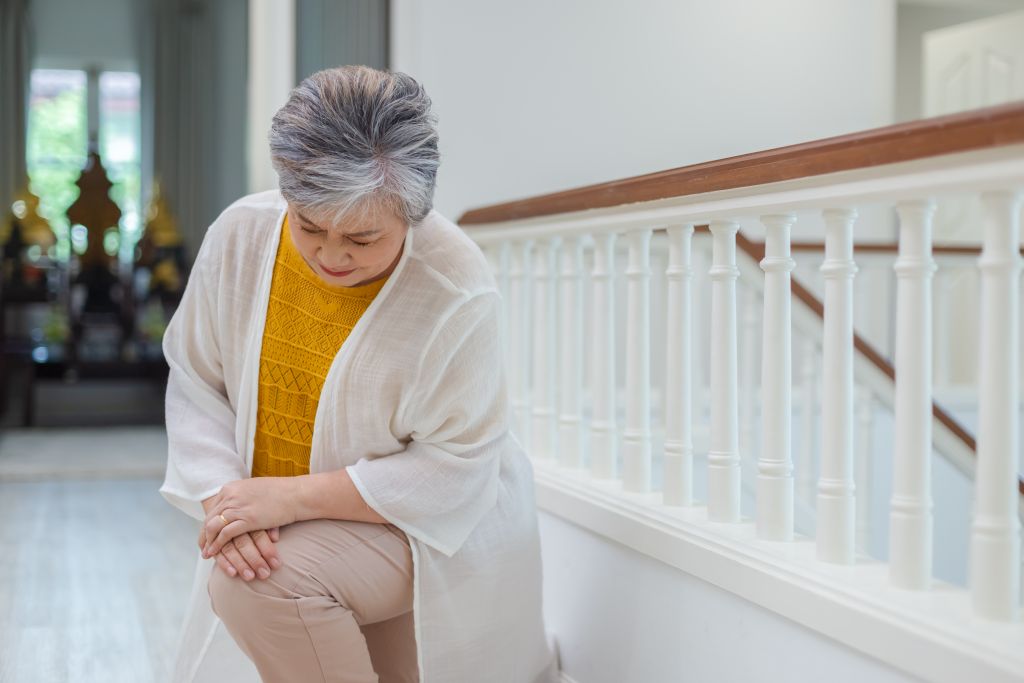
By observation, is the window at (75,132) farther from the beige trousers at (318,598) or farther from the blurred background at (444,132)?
the beige trousers at (318,598)

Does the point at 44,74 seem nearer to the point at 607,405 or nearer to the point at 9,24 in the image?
the point at 9,24

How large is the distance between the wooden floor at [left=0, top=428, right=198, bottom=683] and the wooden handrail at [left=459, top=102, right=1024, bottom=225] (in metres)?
1.54

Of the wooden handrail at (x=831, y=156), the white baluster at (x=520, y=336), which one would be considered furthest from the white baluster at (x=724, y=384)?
the white baluster at (x=520, y=336)

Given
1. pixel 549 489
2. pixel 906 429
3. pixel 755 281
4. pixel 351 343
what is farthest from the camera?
pixel 755 281

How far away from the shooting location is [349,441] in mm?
1796

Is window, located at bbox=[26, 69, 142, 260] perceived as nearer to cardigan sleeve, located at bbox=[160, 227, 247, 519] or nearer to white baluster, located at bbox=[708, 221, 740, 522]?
cardigan sleeve, located at bbox=[160, 227, 247, 519]

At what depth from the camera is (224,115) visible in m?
8.93

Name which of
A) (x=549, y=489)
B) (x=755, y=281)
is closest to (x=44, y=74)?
(x=755, y=281)

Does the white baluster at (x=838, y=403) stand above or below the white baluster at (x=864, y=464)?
above

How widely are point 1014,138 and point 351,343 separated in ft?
3.32

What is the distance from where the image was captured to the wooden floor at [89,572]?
2693 millimetres

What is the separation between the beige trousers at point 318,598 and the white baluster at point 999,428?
2.90ft

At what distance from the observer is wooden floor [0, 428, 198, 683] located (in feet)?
8.84

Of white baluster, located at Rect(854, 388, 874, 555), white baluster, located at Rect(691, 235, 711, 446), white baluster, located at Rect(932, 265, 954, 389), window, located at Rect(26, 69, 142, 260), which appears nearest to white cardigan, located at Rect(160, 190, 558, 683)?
white baluster, located at Rect(854, 388, 874, 555)
